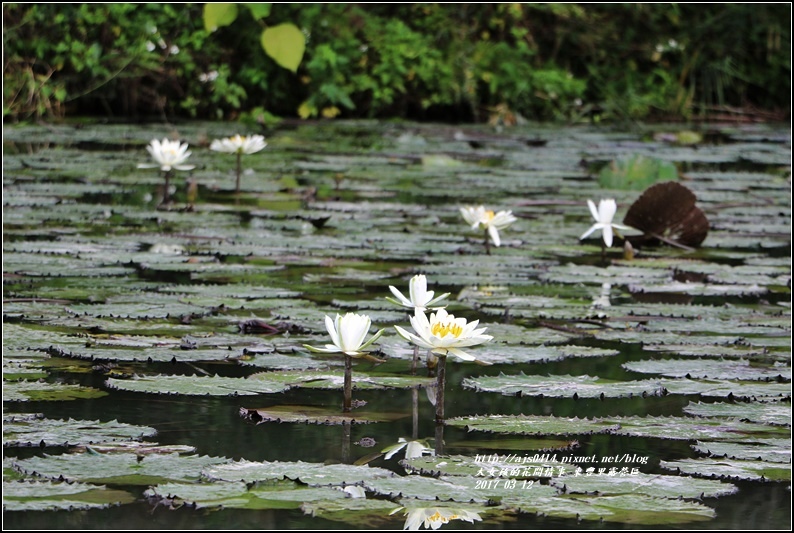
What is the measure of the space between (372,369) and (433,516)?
729mm

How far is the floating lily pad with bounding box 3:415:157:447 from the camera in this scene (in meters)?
1.54

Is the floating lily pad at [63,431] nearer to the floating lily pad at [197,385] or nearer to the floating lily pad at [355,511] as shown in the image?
the floating lily pad at [197,385]

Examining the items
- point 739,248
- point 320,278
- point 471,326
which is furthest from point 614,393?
point 739,248

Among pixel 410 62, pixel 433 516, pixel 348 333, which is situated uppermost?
pixel 410 62

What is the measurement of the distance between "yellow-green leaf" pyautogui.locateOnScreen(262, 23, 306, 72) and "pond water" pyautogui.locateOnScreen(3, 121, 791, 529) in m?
1.98

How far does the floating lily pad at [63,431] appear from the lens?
1.54 m

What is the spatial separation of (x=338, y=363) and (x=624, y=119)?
7.42 m

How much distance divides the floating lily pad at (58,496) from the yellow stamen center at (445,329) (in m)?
0.50

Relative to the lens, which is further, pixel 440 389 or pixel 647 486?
pixel 440 389

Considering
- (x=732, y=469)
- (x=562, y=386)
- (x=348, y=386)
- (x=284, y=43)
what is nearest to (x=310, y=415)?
(x=348, y=386)

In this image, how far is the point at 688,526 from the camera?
1321 mm

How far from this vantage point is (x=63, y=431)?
1586 millimetres

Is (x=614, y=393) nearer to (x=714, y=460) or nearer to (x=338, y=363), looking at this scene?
(x=714, y=460)

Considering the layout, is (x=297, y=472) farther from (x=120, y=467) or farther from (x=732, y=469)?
(x=732, y=469)
